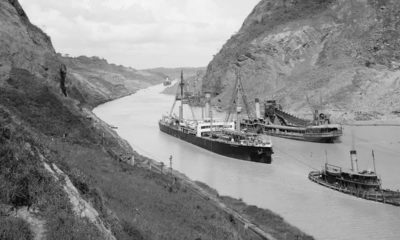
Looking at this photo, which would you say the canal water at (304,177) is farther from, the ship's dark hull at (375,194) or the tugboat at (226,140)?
the tugboat at (226,140)

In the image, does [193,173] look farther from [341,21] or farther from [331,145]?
[341,21]

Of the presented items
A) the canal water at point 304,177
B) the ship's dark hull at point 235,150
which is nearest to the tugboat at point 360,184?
the canal water at point 304,177

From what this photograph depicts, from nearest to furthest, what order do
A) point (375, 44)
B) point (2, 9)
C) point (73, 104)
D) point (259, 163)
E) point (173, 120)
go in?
point (73, 104) < point (2, 9) < point (259, 163) < point (173, 120) < point (375, 44)

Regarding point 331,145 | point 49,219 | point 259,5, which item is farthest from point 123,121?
point 49,219

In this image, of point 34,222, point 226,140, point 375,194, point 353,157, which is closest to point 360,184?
point 375,194

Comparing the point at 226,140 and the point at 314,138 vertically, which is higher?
the point at 226,140

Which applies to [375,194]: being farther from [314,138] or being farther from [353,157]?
[314,138]
